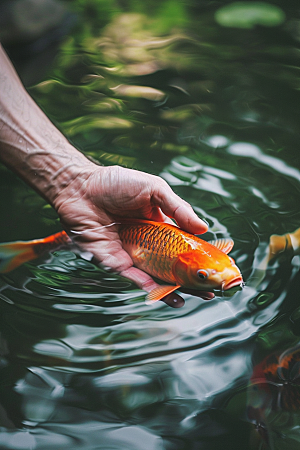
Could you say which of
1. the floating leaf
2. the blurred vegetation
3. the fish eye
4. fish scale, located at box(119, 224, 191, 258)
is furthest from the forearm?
the floating leaf

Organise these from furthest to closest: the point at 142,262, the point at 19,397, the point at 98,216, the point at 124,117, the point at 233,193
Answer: the point at 124,117 < the point at 233,193 < the point at 98,216 < the point at 142,262 < the point at 19,397

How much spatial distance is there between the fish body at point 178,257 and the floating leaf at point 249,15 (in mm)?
2999

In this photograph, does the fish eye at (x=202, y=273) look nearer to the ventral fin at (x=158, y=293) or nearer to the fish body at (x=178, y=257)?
the fish body at (x=178, y=257)

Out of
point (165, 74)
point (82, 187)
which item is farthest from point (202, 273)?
point (165, 74)

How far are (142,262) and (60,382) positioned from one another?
608mm

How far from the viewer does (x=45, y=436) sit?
145cm

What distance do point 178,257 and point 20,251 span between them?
84 centimetres

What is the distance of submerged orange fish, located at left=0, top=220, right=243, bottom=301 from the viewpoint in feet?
5.56

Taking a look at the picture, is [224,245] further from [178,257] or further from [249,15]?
[249,15]

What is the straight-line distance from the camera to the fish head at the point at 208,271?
1.68m

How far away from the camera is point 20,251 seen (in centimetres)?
214

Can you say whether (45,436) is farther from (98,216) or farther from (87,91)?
(87,91)

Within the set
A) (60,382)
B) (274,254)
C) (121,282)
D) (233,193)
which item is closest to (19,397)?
(60,382)

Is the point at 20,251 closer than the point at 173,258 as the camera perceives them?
No
